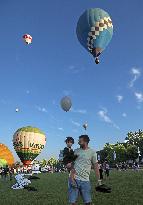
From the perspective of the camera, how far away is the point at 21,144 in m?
54.5

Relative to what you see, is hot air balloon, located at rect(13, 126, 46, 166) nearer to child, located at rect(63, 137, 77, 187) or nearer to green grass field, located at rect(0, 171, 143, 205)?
green grass field, located at rect(0, 171, 143, 205)

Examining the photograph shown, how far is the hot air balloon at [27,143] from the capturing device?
5412cm

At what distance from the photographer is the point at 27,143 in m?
53.9

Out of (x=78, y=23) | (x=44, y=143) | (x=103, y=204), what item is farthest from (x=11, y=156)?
(x=103, y=204)

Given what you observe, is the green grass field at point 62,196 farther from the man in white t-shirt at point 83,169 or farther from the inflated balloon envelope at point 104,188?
the inflated balloon envelope at point 104,188

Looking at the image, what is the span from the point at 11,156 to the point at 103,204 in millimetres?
114266

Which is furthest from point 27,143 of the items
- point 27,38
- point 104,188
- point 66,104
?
point 104,188

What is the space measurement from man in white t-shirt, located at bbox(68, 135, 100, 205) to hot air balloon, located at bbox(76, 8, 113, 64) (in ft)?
96.1

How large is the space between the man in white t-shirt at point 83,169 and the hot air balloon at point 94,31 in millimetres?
29295

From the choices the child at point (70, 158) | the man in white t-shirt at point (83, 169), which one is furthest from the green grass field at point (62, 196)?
the child at point (70, 158)

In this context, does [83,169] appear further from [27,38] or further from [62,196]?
[27,38]

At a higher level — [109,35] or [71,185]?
A: [109,35]

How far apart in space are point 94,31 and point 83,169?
98.1ft

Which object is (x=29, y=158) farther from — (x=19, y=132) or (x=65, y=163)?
(x=65, y=163)
